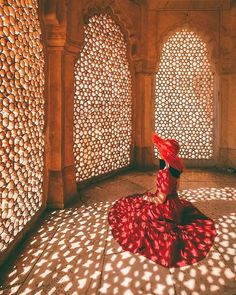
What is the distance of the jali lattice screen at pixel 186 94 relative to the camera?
18.6 ft

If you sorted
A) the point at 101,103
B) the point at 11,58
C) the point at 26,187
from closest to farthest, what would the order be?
the point at 11,58
the point at 26,187
the point at 101,103

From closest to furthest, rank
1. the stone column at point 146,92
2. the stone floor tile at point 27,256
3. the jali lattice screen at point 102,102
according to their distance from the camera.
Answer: the stone floor tile at point 27,256
the jali lattice screen at point 102,102
the stone column at point 146,92

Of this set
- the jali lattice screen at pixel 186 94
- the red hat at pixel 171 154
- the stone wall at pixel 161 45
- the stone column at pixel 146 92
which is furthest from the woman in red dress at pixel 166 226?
the jali lattice screen at pixel 186 94

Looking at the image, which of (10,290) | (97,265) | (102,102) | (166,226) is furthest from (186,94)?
(10,290)

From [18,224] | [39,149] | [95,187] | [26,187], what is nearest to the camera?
[18,224]

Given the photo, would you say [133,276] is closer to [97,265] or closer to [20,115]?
[97,265]

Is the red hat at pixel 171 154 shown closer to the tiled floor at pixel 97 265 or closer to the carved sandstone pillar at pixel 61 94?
the tiled floor at pixel 97 265

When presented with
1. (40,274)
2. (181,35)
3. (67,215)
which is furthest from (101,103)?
(40,274)

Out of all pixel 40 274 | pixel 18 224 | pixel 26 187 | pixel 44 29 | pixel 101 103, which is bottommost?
pixel 40 274

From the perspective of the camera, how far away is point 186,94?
5742 millimetres

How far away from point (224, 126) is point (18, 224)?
4936 millimetres

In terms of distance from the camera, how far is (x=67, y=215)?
10.5 ft

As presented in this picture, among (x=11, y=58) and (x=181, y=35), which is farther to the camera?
(x=181, y=35)

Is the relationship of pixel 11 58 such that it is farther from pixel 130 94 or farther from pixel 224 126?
pixel 224 126
